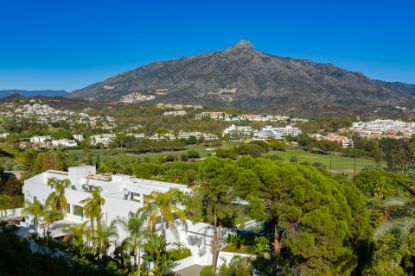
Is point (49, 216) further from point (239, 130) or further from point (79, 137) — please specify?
point (239, 130)

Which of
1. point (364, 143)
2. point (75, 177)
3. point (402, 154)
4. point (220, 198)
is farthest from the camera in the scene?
point (364, 143)

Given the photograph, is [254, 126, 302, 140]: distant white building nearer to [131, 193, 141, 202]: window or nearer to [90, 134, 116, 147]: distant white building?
[90, 134, 116, 147]: distant white building

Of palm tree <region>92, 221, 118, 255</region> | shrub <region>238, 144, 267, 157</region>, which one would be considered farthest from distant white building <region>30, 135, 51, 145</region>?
palm tree <region>92, 221, 118, 255</region>

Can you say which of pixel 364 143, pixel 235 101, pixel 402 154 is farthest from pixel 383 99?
pixel 402 154

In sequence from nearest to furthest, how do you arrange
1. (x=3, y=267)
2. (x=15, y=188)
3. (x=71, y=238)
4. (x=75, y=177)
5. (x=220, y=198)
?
1. (x=3, y=267)
2. (x=220, y=198)
3. (x=71, y=238)
4. (x=75, y=177)
5. (x=15, y=188)

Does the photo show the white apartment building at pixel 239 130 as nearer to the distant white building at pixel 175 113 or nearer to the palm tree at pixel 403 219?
the distant white building at pixel 175 113

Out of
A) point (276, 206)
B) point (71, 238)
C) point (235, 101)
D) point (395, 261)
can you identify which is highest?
point (235, 101)

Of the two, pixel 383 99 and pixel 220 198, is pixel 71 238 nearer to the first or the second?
pixel 220 198
